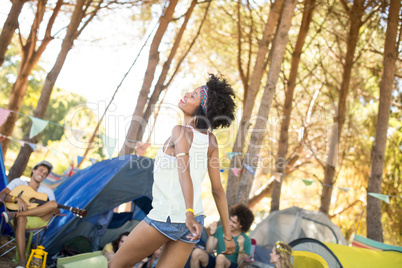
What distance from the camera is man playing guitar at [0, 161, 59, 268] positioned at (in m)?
4.45

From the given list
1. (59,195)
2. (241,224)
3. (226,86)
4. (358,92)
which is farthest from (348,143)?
(226,86)

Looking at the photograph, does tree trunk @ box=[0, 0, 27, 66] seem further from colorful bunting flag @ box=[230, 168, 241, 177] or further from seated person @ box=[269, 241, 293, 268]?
Answer: seated person @ box=[269, 241, 293, 268]

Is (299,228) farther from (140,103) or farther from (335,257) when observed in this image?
(140,103)

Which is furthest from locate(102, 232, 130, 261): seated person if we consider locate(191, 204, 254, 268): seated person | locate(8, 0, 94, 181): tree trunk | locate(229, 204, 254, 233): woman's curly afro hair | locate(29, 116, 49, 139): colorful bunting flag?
locate(8, 0, 94, 181): tree trunk

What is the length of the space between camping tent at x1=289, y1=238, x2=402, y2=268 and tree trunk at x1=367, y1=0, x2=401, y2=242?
218 cm

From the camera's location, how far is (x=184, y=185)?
212cm

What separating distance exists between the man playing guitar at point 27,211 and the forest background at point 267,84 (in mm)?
1352

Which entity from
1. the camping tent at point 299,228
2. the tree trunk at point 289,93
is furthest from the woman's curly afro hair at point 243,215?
the tree trunk at point 289,93

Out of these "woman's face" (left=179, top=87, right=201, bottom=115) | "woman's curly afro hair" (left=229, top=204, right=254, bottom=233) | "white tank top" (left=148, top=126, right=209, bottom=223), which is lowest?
"woman's curly afro hair" (left=229, top=204, right=254, bottom=233)

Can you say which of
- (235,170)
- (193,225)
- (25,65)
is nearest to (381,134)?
(235,170)

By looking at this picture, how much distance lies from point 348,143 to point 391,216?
3040mm

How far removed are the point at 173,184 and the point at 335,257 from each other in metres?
2.56

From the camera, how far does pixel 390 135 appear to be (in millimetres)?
10750

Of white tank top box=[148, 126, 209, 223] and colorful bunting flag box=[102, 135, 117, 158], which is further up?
colorful bunting flag box=[102, 135, 117, 158]
